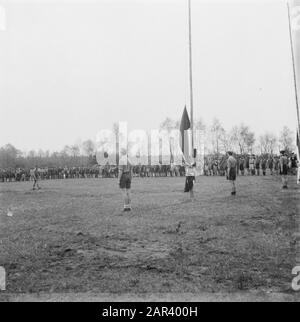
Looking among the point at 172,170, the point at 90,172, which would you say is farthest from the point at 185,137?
the point at 90,172

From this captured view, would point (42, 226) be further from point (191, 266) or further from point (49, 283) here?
point (191, 266)

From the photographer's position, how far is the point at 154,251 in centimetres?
668

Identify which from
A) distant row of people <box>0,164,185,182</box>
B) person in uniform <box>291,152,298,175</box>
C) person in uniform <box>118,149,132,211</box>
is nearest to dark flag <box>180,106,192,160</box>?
person in uniform <box>118,149,132,211</box>

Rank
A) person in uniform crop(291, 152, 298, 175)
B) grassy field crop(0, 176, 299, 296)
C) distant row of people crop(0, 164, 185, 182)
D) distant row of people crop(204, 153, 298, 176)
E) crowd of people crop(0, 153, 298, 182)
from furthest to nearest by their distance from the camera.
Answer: distant row of people crop(0, 164, 185, 182) < crowd of people crop(0, 153, 298, 182) < distant row of people crop(204, 153, 298, 176) < person in uniform crop(291, 152, 298, 175) < grassy field crop(0, 176, 299, 296)

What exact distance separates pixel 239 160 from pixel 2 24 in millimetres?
29170

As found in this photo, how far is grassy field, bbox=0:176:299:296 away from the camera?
203 inches

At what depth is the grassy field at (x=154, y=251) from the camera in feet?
16.9

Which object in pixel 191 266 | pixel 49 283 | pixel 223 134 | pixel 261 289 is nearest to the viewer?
pixel 261 289

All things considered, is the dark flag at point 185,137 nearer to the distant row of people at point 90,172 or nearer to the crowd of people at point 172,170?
the crowd of people at point 172,170

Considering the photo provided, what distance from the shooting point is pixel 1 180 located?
43250mm

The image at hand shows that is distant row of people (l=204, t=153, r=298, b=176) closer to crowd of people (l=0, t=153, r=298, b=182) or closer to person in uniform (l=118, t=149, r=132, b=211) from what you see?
crowd of people (l=0, t=153, r=298, b=182)

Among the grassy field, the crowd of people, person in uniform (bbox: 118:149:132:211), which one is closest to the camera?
the grassy field
